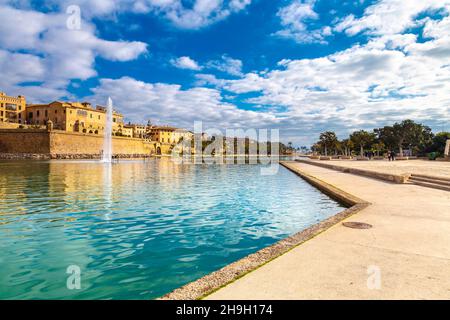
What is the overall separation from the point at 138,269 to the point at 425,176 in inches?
731

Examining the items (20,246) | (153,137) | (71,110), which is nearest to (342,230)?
(20,246)

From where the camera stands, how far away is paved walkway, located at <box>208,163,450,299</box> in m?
3.46

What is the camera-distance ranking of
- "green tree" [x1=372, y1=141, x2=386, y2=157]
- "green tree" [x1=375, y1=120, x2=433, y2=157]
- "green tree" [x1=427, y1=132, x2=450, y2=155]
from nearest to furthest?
"green tree" [x1=427, y1=132, x2=450, y2=155]
"green tree" [x1=375, y1=120, x2=433, y2=157]
"green tree" [x1=372, y1=141, x2=386, y2=157]

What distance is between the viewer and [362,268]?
4219mm

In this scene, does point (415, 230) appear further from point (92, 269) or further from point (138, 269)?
point (92, 269)

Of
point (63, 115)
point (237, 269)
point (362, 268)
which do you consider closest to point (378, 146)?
point (362, 268)

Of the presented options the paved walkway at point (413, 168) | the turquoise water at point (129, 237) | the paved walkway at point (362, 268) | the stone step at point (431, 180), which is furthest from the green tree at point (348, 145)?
the paved walkway at point (362, 268)

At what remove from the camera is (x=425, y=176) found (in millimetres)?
16922

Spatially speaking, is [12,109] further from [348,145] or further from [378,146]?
[378,146]

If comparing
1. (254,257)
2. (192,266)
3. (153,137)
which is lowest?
(192,266)

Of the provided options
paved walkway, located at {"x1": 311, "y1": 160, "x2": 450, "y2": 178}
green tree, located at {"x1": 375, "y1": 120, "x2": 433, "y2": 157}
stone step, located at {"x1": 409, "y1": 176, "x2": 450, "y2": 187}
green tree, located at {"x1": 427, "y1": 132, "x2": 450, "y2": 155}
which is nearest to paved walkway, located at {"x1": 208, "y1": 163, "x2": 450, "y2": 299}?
stone step, located at {"x1": 409, "y1": 176, "x2": 450, "y2": 187}

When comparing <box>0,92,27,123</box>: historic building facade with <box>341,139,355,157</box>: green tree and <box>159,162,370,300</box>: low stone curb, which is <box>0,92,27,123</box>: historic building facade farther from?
<box>341,139,355,157</box>: green tree

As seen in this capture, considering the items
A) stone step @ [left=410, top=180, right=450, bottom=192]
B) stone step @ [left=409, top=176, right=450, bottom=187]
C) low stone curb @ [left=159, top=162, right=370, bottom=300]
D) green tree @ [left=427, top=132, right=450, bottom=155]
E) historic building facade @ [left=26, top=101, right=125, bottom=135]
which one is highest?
historic building facade @ [left=26, top=101, right=125, bottom=135]

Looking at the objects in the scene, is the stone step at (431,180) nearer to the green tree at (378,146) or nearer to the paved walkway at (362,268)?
the paved walkway at (362,268)
